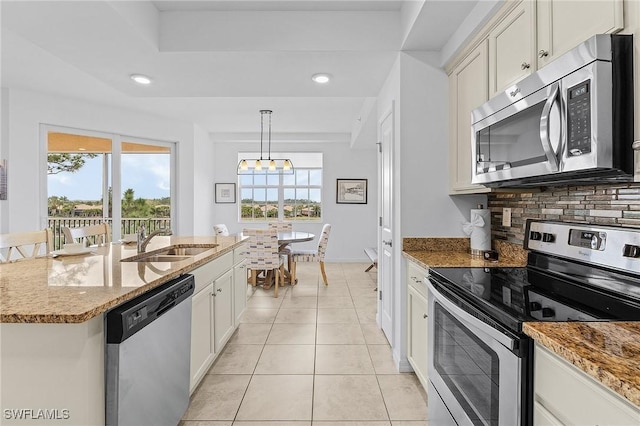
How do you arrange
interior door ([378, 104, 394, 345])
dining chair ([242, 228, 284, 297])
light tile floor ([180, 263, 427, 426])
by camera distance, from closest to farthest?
light tile floor ([180, 263, 427, 426]) < interior door ([378, 104, 394, 345]) < dining chair ([242, 228, 284, 297])

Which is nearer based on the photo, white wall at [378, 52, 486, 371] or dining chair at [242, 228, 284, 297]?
white wall at [378, 52, 486, 371]

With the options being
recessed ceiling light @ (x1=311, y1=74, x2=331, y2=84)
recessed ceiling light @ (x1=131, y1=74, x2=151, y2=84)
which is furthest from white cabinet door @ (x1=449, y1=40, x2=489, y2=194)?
recessed ceiling light @ (x1=131, y1=74, x2=151, y2=84)

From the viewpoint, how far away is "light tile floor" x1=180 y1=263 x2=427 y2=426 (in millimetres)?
1973

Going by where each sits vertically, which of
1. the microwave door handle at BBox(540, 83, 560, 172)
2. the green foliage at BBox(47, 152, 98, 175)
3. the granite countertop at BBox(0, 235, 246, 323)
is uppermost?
the green foliage at BBox(47, 152, 98, 175)

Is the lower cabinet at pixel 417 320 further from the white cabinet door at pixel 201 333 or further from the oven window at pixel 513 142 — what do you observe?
the white cabinet door at pixel 201 333

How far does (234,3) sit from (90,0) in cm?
90

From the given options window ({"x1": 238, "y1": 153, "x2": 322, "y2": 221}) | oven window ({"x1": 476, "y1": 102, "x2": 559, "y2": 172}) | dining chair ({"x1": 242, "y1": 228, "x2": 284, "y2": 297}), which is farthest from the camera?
window ({"x1": 238, "y1": 153, "x2": 322, "y2": 221})

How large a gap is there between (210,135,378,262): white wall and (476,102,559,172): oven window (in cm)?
538

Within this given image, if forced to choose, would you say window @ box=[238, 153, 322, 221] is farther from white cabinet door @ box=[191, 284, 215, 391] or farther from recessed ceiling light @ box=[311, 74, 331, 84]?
white cabinet door @ box=[191, 284, 215, 391]

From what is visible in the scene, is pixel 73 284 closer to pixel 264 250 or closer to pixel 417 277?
pixel 417 277

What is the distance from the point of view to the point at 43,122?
4.29m

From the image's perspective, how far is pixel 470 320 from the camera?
4.23 feet

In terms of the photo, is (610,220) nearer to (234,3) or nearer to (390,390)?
(390,390)

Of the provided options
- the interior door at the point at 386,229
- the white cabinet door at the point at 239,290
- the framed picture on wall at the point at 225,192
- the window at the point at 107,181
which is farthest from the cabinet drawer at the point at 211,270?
the framed picture on wall at the point at 225,192
